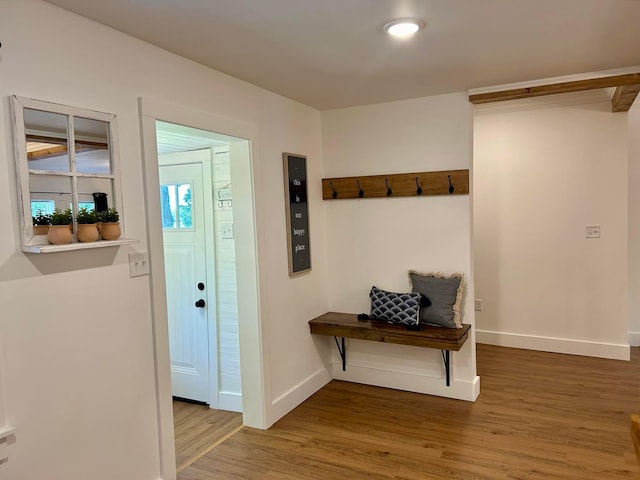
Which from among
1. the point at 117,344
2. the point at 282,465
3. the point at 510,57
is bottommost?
the point at 282,465

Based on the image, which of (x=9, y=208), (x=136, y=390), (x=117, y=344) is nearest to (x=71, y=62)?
(x=9, y=208)

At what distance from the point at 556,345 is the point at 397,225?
2229mm

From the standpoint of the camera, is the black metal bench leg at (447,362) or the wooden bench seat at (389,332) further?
the black metal bench leg at (447,362)

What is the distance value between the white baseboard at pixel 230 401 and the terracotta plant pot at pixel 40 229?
86.7 inches

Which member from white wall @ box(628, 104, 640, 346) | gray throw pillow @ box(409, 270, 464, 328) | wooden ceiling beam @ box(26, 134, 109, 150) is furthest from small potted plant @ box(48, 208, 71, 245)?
white wall @ box(628, 104, 640, 346)

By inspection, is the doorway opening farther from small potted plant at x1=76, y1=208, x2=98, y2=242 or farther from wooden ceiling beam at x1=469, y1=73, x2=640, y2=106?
wooden ceiling beam at x1=469, y1=73, x2=640, y2=106

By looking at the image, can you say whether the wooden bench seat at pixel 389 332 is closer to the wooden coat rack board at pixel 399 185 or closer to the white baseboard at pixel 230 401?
the white baseboard at pixel 230 401

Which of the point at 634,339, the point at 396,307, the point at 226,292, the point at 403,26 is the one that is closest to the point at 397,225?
the point at 396,307

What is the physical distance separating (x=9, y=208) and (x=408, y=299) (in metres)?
2.69

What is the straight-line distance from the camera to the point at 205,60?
263 centimetres

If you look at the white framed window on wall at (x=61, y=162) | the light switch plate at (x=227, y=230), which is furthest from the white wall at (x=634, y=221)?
the white framed window on wall at (x=61, y=162)

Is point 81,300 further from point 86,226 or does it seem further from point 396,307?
point 396,307

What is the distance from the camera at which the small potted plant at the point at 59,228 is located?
181 cm

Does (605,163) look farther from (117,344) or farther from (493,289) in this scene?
(117,344)
